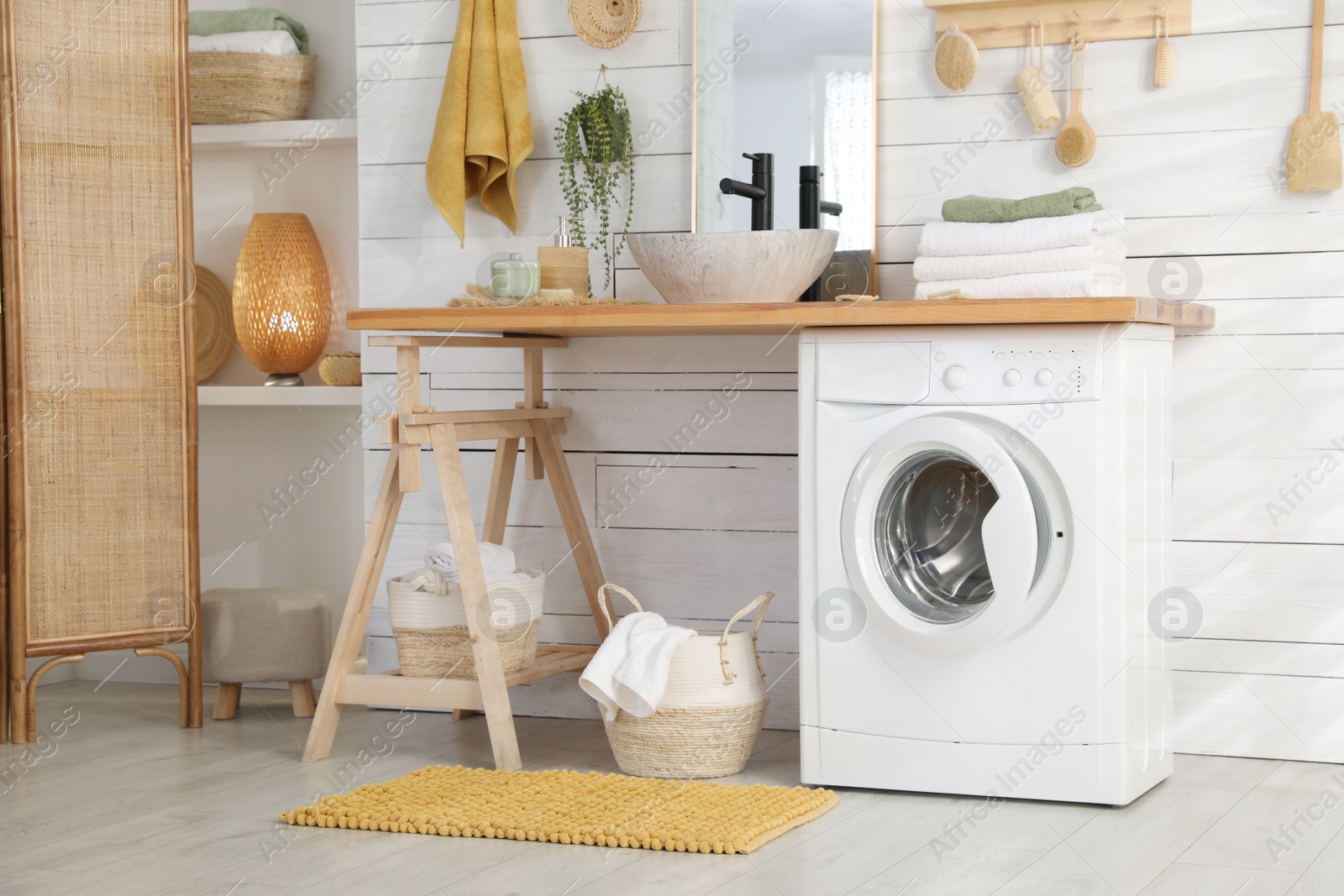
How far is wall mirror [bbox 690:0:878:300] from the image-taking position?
273 centimetres

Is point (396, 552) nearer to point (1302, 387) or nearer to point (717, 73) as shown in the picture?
point (717, 73)

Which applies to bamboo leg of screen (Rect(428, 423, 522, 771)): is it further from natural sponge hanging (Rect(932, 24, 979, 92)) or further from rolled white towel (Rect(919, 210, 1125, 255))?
natural sponge hanging (Rect(932, 24, 979, 92))

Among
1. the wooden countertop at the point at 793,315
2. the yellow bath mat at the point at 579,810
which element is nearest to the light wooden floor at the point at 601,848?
the yellow bath mat at the point at 579,810

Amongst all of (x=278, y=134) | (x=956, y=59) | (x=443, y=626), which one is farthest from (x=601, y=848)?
(x=278, y=134)

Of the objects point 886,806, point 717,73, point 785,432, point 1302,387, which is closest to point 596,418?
point 785,432

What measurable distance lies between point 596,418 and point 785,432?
41 centimetres

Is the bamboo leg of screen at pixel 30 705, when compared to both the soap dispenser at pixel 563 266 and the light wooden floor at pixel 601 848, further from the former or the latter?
the soap dispenser at pixel 563 266

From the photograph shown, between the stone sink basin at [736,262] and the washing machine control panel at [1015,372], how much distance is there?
13.6 inches

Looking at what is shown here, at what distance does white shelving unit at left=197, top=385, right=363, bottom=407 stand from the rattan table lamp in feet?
0.26

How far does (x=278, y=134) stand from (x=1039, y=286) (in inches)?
72.5

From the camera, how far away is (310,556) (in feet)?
11.2

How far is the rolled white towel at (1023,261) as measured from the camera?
2.25 metres

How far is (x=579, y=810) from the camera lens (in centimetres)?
219

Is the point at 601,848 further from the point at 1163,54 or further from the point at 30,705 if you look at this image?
the point at 1163,54
